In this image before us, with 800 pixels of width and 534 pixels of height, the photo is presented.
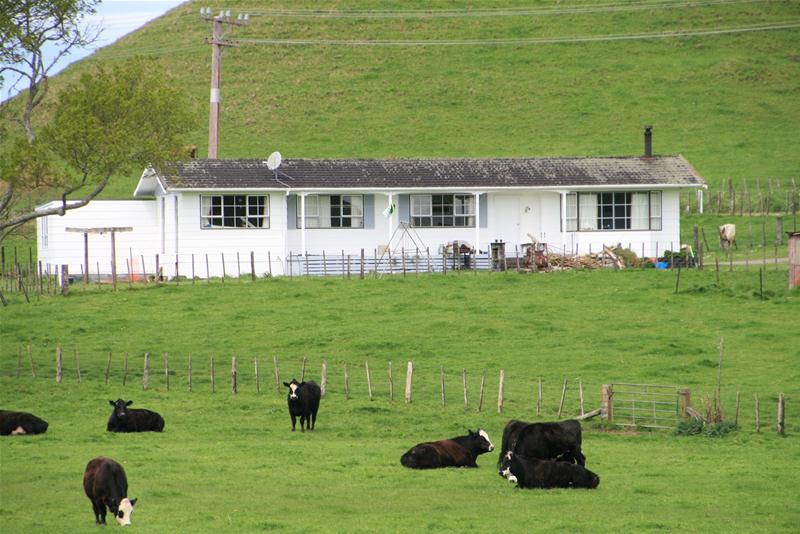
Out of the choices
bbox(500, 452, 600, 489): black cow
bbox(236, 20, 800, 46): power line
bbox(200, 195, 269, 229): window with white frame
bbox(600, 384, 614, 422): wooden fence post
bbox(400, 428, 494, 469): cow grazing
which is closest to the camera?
bbox(500, 452, 600, 489): black cow

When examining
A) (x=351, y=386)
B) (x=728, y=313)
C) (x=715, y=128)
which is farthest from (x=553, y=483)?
(x=715, y=128)

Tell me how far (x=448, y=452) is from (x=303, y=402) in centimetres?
479

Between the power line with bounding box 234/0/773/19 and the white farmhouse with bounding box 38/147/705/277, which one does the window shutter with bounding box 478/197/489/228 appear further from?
the power line with bounding box 234/0/773/19

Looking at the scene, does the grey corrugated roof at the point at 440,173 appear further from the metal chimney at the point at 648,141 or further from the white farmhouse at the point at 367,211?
the metal chimney at the point at 648,141

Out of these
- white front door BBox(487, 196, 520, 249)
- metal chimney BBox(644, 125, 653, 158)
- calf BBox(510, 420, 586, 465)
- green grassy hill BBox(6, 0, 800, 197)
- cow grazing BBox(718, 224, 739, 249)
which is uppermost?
green grassy hill BBox(6, 0, 800, 197)

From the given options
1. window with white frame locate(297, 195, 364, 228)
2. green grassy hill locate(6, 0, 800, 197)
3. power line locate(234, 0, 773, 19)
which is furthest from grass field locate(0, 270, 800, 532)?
power line locate(234, 0, 773, 19)

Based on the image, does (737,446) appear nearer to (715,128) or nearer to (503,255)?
(503,255)

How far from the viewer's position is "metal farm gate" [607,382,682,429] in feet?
90.8

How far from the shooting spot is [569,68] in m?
96.6

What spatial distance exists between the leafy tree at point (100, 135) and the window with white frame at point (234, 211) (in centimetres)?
1669

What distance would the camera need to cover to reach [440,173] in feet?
179

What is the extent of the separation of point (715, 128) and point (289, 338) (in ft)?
171

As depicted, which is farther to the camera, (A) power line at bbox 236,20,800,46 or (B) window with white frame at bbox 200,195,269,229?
(A) power line at bbox 236,20,800,46

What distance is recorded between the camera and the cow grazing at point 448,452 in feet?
71.7
